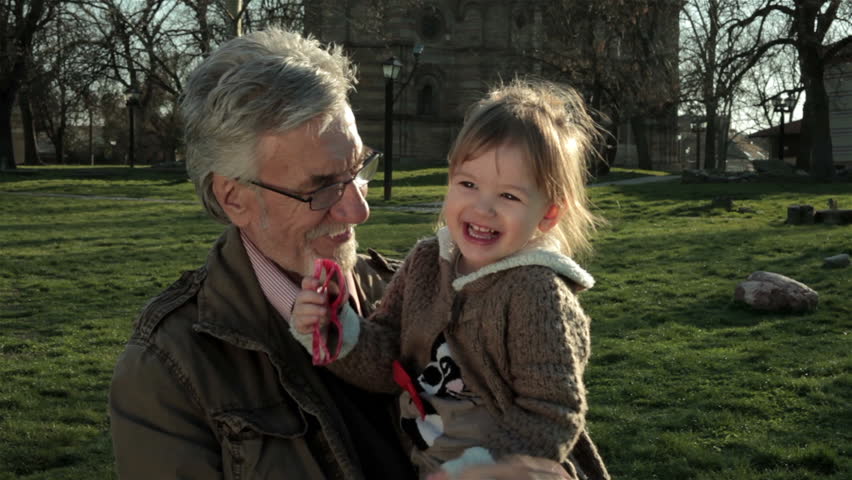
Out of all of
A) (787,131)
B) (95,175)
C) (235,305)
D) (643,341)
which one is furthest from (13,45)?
(787,131)

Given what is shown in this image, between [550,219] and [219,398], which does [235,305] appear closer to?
[219,398]

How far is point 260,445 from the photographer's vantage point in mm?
2271

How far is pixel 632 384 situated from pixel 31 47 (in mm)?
28995

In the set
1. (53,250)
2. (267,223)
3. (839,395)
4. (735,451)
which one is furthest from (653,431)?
(53,250)

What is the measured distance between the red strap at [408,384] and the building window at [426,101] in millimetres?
45380

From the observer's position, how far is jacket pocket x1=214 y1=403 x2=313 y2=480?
2.25m

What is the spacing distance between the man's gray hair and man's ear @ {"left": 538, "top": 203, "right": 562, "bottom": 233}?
71 centimetres

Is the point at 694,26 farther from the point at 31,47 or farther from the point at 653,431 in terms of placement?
the point at 653,431

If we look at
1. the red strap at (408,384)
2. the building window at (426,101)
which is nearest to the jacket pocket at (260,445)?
the red strap at (408,384)

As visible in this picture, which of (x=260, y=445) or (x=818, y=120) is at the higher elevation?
(x=818, y=120)

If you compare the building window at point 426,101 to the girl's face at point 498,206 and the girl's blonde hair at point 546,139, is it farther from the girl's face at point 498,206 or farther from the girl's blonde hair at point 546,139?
the girl's face at point 498,206

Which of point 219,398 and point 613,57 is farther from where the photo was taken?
point 613,57

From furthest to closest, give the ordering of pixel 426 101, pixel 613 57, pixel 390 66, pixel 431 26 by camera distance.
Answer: pixel 426 101 → pixel 431 26 → pixel 613 57 → pixel 390 66

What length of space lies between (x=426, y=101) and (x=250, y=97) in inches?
1802
